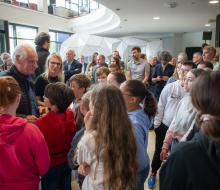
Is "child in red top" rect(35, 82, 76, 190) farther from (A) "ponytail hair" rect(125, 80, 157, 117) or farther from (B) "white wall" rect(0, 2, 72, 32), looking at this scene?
(B) "white wall" rect(0, 2, 72, 32)

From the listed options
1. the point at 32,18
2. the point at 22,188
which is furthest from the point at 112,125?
the point at 32,18

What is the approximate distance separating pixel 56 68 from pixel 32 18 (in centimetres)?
968

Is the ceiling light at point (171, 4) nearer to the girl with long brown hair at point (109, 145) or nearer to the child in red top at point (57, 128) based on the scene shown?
the child in red top at point (57, 128)

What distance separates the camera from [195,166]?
789mm

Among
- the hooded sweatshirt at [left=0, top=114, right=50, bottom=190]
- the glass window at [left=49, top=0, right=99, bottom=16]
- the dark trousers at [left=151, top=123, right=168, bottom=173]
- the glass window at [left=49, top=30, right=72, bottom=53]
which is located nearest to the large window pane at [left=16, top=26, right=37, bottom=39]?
the glass window at [left=49, top=30, right=72, bottom=53]

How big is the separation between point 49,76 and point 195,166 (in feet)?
6.93

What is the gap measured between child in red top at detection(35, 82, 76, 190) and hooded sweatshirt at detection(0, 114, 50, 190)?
→ 1.04 feet

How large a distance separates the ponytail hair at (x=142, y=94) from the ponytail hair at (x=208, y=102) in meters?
0.85

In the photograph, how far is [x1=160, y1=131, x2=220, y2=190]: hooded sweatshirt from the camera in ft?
2.56

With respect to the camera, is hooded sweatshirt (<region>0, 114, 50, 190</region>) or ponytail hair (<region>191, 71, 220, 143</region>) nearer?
ponytail hair (<region>191, 71, 220, 143</region>)

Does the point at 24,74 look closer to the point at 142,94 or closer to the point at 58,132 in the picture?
the point at 58,132

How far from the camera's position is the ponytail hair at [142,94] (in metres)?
1.70

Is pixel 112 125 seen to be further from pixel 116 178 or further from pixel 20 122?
pixel 20 122

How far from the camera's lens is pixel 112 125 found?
126 centimetres
